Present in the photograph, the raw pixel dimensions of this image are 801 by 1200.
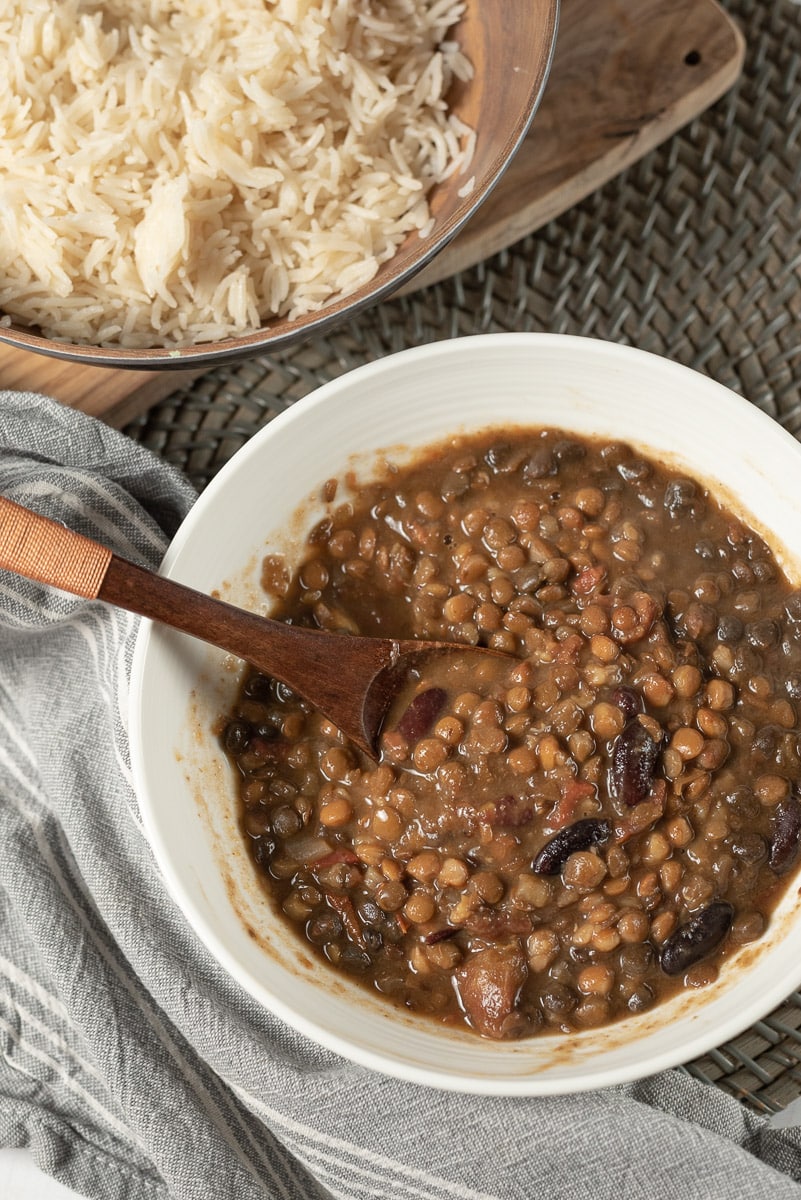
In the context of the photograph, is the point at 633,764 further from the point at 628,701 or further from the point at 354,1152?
the point at 354,1152

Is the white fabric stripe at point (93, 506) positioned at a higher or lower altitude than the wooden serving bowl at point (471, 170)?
lower

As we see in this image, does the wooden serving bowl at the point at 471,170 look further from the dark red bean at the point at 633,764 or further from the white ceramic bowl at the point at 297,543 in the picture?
the dark red bean at the point at 633,764

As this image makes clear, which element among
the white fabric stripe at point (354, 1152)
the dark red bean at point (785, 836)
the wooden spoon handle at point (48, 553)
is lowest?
the white fabric stripe at point (354, 1152)

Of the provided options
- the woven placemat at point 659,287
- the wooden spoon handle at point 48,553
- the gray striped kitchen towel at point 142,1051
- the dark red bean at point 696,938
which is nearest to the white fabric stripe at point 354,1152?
the gray striped kitchen towel at point 142,1051

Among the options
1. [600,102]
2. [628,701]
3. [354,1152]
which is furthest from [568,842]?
[600,102]

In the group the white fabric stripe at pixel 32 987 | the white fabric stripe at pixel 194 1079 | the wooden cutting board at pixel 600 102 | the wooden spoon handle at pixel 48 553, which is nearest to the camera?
the wooden spoon handle at pixel 48 553

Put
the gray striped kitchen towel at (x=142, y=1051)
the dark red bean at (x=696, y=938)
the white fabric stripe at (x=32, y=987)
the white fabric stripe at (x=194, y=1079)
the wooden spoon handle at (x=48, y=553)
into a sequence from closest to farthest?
the wooden spoon handle at (x=48, y=553), the dark red bean at (x=696, y=938), the gray striped kitchen towel at (x=142, y=1051), the white fabric stripe at (x=194, y=1079), the white fabric stripe at (x=32, y=987)

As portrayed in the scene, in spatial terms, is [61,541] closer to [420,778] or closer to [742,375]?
[420,778]
